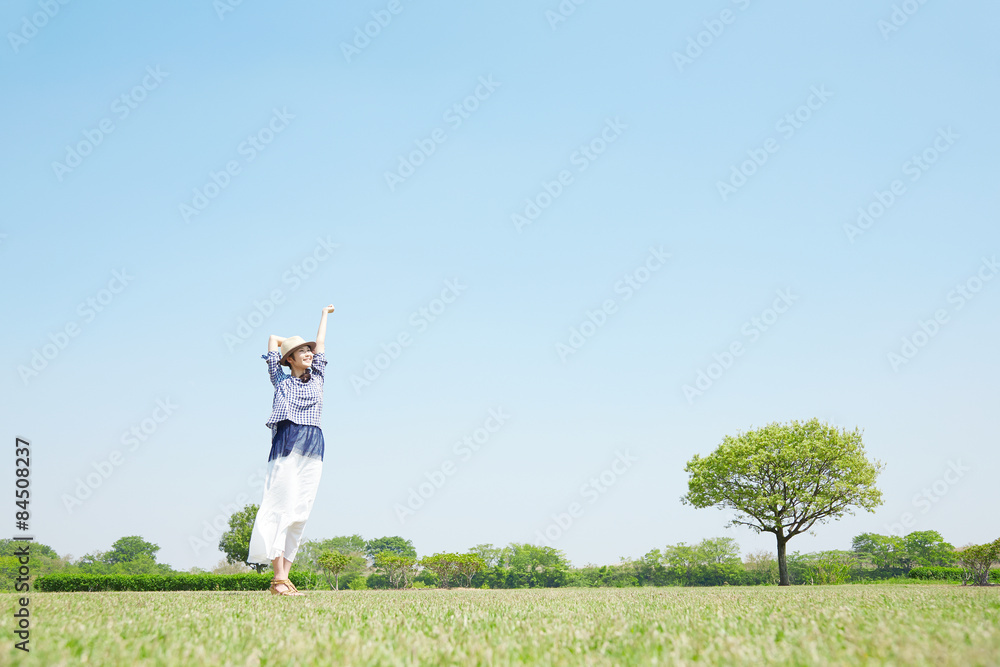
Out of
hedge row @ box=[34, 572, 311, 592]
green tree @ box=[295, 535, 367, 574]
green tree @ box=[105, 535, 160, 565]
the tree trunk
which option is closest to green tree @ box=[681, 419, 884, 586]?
the tree trunk

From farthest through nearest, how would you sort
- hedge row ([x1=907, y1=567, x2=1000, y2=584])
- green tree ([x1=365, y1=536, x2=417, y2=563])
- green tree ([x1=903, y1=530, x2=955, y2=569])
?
green tree ([x1=365, y1=536, x2=417, y2=563]) < green tree ([x1=903, y1=530, x2=955, y2=569]) < hedge row ([x1=907, y1=567, x2=1000, y2=584])

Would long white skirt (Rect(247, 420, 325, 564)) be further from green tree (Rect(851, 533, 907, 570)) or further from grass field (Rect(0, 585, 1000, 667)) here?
green tree (Rect(851, 533, 907, 570))

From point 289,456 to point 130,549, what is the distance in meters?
59.8

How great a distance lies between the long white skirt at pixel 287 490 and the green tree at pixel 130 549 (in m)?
56.1

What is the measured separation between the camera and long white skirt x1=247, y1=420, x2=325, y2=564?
26.0 feet

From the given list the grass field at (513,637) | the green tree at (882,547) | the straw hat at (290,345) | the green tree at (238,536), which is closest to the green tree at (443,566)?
the green tree at (238,536)

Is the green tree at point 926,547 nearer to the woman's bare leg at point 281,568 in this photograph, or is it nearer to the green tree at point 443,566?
the green tree at point 443,566

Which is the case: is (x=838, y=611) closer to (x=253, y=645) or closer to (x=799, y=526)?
(x=253, y=645)

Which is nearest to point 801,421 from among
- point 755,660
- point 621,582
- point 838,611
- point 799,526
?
point 799,526

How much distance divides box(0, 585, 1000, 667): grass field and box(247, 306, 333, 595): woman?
2491 mm

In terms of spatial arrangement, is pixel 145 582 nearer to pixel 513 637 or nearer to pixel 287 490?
pixel 287 490

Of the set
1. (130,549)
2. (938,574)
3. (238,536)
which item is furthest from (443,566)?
(130,549)

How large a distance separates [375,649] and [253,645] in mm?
765

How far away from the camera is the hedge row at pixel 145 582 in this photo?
64.2 feet
